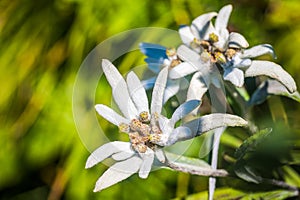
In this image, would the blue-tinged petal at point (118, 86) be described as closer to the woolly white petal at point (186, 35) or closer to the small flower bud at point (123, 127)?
the small flower bud at point (123, 127)

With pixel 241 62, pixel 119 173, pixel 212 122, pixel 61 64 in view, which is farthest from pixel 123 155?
pixel 61 64

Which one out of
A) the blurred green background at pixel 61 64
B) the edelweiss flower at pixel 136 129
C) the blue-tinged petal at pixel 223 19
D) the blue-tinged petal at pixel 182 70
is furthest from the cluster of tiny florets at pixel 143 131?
the blurred green background at pixel 61 64

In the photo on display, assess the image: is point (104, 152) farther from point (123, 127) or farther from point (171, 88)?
point (171, 88)

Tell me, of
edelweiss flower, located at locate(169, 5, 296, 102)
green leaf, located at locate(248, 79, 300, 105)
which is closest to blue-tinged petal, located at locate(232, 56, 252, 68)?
edelweiss flower, located at locate(169, 5, 296, 102)

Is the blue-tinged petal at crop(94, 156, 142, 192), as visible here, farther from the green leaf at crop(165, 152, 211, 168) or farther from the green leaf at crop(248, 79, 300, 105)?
the green leaf at crop(248, 79, 300, 105)

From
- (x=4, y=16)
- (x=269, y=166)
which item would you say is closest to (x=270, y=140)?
(x=269, y=166)

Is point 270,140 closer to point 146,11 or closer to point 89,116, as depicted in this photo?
point 89,116
